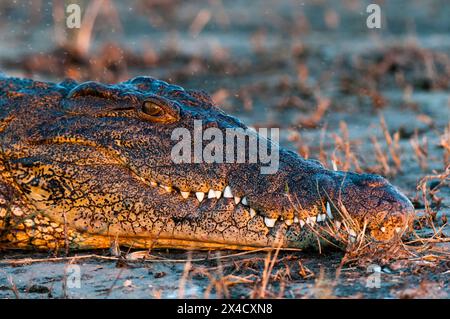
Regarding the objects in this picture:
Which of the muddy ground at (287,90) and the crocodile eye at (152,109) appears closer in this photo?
the muddy ground at (287,90)

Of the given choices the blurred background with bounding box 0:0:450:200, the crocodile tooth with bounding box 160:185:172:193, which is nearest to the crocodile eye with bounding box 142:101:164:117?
the crocodile tooth with bounding box 160:185:172:193

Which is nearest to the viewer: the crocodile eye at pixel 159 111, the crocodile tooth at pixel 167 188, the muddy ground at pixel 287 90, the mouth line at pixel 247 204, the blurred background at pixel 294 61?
the muddy ground at pixel 287 90

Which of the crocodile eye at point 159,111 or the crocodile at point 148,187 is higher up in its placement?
the crocodile eye at point 159,111

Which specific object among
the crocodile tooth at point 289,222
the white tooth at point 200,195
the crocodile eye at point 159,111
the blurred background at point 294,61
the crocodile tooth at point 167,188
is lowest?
the crocodile tooth at point 289,222

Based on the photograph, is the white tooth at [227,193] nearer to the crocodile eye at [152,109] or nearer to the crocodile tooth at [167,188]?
the crocodile tooth at [167,188]

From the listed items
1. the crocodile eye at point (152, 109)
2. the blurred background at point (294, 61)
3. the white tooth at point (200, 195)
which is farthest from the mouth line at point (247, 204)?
the blurred background at point (294, 61)

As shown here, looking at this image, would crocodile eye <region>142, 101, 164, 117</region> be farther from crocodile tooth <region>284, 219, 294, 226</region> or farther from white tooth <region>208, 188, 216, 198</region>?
crocodile tooth <region>284, 219, 294, 226</region>

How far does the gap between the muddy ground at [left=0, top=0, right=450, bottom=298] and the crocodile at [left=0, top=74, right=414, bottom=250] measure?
140 mm

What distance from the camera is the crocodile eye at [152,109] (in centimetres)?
452

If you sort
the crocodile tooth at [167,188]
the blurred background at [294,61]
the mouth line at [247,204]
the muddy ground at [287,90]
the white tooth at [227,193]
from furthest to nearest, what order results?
the blurred background at [294,61]
the crocodile tooth at [167,188]
the white tooth at [227,193]
the mouth line at [247,204]
the muddy ground at [287,90]

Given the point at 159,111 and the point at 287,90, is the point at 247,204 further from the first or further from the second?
the point at 287,90

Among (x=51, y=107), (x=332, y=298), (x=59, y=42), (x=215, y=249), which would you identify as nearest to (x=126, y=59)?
(x=59, y=42)

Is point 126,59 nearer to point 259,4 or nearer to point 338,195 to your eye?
point 259,4
